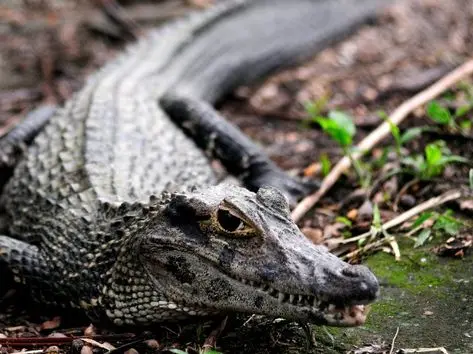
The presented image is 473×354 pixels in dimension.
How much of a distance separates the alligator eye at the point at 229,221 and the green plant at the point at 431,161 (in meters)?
1.90

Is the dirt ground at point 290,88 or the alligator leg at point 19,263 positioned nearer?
the dirt ground at point 290,88

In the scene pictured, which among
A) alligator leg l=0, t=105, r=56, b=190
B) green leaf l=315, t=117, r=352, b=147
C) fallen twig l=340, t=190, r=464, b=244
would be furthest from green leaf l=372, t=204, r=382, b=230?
alligator leg l=0, t=105, r=56, b=190

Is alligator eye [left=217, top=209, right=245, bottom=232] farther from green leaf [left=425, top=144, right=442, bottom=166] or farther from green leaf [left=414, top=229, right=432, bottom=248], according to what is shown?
green leaf [left=425, top=144, right=442, bottom=166]

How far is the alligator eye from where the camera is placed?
3.34 metres

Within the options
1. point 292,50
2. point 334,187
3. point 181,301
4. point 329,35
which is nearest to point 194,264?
point 181,301

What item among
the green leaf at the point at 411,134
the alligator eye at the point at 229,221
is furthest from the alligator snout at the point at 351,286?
the green leaf at the point at 411,134

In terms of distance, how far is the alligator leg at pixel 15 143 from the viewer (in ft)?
18.1

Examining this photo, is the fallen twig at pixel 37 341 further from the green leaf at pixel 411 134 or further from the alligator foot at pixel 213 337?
the green leaf at pixel 411 134

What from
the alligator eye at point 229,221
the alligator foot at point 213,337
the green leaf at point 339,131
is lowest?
the alligator foot at point 213,337

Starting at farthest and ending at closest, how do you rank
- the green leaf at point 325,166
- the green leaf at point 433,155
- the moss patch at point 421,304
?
the green leaf at point 325,166 < the green leaf at point 433,155 < the moss patch at point 421,304

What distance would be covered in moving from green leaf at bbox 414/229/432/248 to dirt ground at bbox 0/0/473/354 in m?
0.19

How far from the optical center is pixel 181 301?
11.5 ft

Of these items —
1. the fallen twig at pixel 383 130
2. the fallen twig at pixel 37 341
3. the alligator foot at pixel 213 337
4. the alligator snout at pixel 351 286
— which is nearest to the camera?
the alligator snout at pixel 351 286

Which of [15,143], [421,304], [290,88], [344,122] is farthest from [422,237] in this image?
[290,88]
